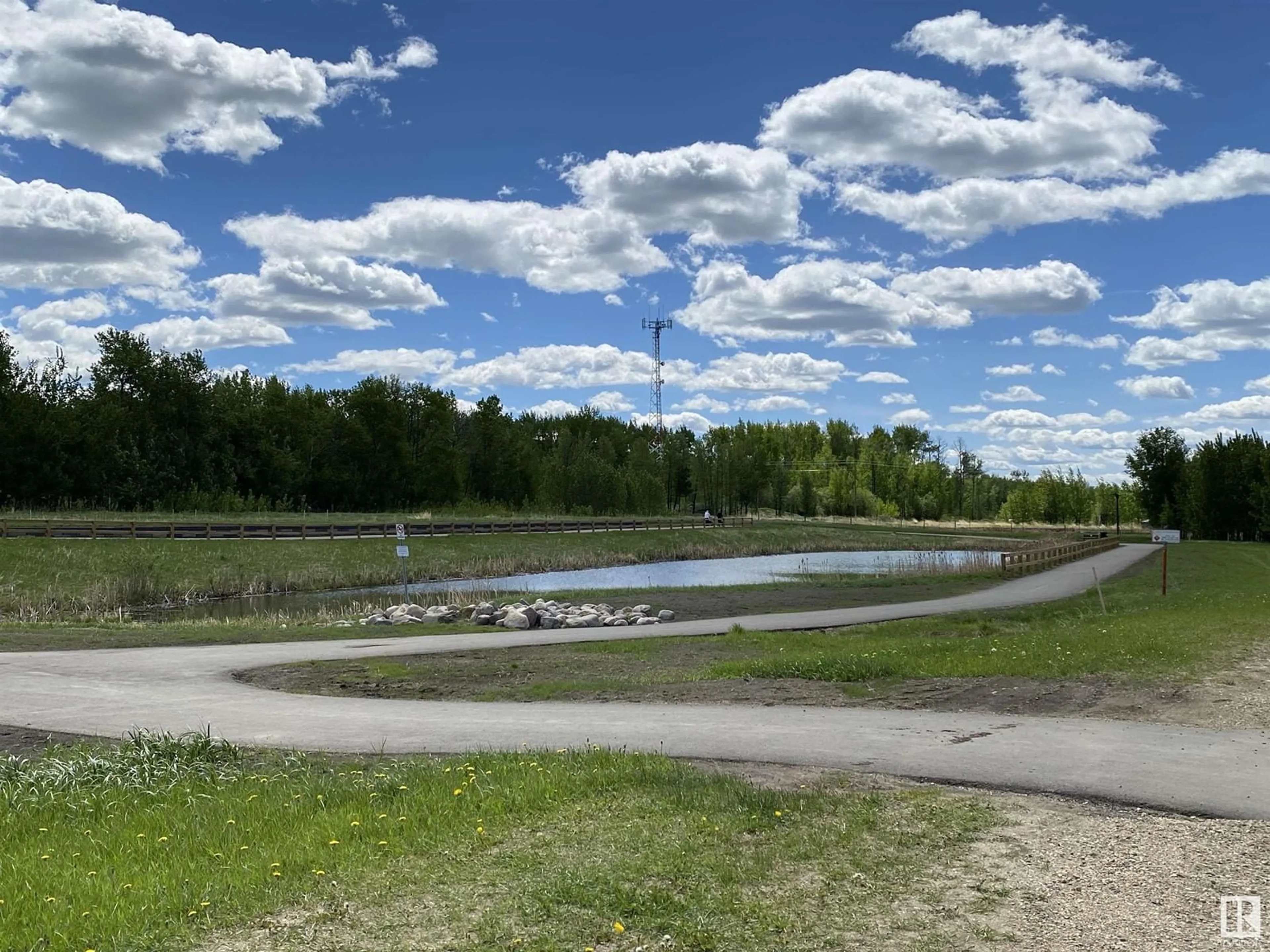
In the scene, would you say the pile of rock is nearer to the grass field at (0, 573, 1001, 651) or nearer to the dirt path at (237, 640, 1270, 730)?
the grass field at (0, 573, 1001, 651)

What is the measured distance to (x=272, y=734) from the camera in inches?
452

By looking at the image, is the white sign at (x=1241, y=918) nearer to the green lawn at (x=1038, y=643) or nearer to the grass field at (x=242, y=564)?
the green lawn at (x=1038, y=643)

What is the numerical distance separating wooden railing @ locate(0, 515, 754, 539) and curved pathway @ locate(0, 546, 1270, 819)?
28.4 m

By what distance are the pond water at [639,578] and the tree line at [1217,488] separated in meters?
30.4

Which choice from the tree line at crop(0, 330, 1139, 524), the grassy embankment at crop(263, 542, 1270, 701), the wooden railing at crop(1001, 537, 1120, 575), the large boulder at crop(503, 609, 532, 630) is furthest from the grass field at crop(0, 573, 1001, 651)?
the tree line at crop(0, 330, 1139, 524)

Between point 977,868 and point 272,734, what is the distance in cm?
783

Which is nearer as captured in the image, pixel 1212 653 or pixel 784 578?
pixel 1212 653

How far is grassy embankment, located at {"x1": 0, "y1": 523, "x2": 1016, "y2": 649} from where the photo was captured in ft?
76.7

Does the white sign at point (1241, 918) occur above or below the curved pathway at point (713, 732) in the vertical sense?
above

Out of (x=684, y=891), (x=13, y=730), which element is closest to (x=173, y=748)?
(x=13, y=730)

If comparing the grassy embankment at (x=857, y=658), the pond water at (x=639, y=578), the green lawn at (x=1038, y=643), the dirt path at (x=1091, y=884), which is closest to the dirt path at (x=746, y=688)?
the grassy embankment at (x=857, y=658)

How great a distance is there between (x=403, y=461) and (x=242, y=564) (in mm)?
56924

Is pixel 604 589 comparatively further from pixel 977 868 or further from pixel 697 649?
pixel 977 868

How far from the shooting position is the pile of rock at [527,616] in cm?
2555
